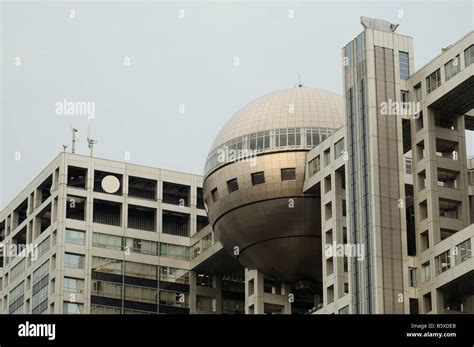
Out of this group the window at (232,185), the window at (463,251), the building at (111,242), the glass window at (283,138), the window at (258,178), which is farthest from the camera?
the building at (111,242)

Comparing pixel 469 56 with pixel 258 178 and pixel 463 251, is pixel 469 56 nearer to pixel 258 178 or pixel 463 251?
pixel 463 251

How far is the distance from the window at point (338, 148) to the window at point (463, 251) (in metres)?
16.0

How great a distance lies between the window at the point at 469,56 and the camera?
8718 centimetres

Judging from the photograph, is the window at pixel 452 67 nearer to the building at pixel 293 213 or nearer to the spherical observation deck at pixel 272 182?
the building at pixel 293 213

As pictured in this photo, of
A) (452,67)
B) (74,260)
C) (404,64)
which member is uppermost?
(404,64)

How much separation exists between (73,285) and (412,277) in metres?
51.3

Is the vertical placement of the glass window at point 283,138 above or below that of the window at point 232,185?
above

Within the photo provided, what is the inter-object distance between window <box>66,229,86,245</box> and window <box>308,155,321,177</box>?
37.3 meters

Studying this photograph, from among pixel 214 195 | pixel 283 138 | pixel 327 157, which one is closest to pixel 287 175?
pixel 283 138

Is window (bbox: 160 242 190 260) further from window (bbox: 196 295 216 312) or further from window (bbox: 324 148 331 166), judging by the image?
window (bbox: 324 148 331 166)

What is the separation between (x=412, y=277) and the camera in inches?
3546

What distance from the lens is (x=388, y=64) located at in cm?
A: 9450

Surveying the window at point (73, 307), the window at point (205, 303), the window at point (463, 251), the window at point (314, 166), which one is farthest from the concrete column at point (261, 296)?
the window at point (463, 251)

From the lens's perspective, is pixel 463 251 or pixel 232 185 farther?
pixel 232 185
